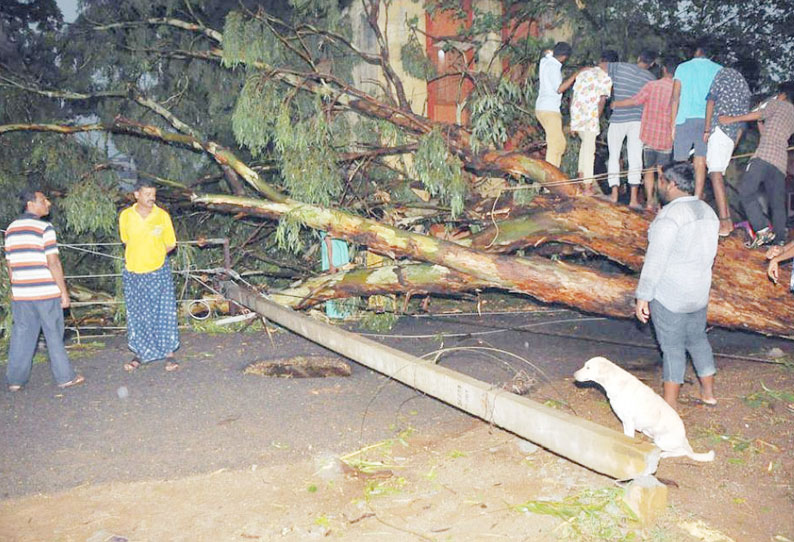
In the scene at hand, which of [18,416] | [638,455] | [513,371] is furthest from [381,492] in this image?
[18,416]

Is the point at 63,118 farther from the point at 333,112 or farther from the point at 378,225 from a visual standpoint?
the point at 378,225

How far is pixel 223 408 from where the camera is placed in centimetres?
523

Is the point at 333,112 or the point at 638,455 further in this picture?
the point at 333,112

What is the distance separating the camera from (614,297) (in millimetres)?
6496

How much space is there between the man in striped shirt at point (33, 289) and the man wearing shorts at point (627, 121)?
557 centimetres

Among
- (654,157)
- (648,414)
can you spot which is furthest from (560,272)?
(648,414)

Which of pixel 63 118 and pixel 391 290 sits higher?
pixel 63 118

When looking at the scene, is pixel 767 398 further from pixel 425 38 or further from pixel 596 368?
pixel 425 38

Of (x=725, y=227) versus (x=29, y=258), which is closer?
(x=29, y=258)

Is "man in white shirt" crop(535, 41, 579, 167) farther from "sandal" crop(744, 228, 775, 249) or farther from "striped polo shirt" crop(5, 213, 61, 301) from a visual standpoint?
"striped polo shirt" crop(5, 213, 61, 301)

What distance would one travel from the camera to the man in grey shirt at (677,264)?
4.18m

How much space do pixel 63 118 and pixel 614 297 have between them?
27.7ft

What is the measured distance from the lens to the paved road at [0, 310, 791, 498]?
4.27m

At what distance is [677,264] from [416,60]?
267 inches
